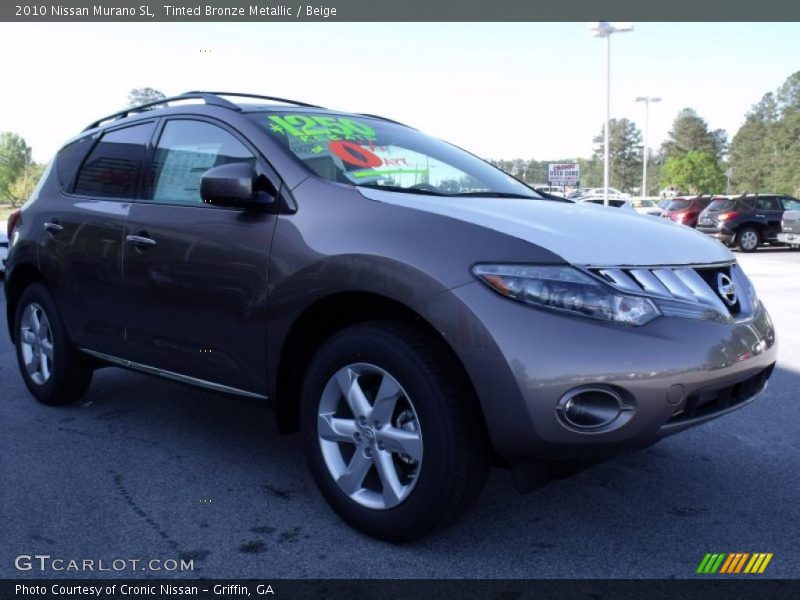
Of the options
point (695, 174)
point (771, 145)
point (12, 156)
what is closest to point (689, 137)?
point (695, 174)

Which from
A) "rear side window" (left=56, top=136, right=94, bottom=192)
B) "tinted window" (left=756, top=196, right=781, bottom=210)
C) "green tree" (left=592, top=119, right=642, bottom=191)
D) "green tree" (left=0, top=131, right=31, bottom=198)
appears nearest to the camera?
"rear side window" (left=56, top=136, right=94, bottom=192)

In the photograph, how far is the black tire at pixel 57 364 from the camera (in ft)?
14.4

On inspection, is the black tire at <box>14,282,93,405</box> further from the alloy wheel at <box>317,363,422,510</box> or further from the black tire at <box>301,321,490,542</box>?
the black tire at <box>301,321,490,542</box>

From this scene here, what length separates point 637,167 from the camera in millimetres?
134250

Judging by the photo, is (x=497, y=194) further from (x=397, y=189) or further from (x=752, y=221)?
(x=752, y=221)

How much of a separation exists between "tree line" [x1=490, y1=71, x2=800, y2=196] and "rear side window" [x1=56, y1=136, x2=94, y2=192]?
58374 millimetres

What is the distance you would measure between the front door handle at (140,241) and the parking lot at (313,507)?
41.6 inches

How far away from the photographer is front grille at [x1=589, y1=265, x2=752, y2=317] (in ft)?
8.14

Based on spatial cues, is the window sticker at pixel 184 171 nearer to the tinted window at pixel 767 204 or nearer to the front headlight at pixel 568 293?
the front headlight at pixel 568 293

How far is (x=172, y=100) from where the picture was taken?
13.0 ft

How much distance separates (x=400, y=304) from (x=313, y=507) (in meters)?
1.03

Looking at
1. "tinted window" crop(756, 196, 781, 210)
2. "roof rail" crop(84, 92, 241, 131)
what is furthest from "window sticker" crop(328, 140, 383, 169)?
"tinted window" crop(756, 196, 781, 210)

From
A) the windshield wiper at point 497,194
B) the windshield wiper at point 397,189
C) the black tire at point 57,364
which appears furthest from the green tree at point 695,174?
the windshield wiper at point 397,189
